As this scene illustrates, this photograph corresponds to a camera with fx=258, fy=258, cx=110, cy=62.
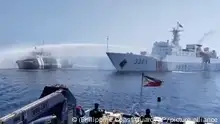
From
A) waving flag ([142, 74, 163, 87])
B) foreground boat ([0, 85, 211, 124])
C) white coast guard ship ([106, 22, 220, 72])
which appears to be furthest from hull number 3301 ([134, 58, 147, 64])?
foreground boat ([0, 85, 211, 124])

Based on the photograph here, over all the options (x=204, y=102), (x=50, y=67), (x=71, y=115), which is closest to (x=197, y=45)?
(x=50, y=67)

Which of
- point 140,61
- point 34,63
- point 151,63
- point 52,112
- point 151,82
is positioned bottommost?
point 34,63

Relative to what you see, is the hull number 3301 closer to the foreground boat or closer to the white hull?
the white hull

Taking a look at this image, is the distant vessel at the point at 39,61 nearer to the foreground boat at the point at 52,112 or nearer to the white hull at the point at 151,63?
the white hull at the point at 151,63

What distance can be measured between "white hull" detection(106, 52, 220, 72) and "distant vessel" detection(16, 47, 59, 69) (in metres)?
41.3

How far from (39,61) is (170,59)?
66050 millimetres

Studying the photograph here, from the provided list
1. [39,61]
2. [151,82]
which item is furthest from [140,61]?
[151,82]

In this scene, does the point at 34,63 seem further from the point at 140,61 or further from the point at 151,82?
the point at 151,82

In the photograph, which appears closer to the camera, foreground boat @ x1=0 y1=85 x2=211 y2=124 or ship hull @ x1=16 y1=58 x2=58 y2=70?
foreground boat @ x1=0 y1=85 x2=211 y2=124

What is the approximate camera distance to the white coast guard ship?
364ft

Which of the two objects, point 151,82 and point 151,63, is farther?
point 151,63

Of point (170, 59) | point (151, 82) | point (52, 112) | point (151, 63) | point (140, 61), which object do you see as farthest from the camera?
point (170, 59)

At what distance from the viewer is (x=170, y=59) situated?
125312mm

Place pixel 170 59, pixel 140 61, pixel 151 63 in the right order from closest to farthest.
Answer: pixel 140 61 → pixel 151 63 → pixel 170 59
